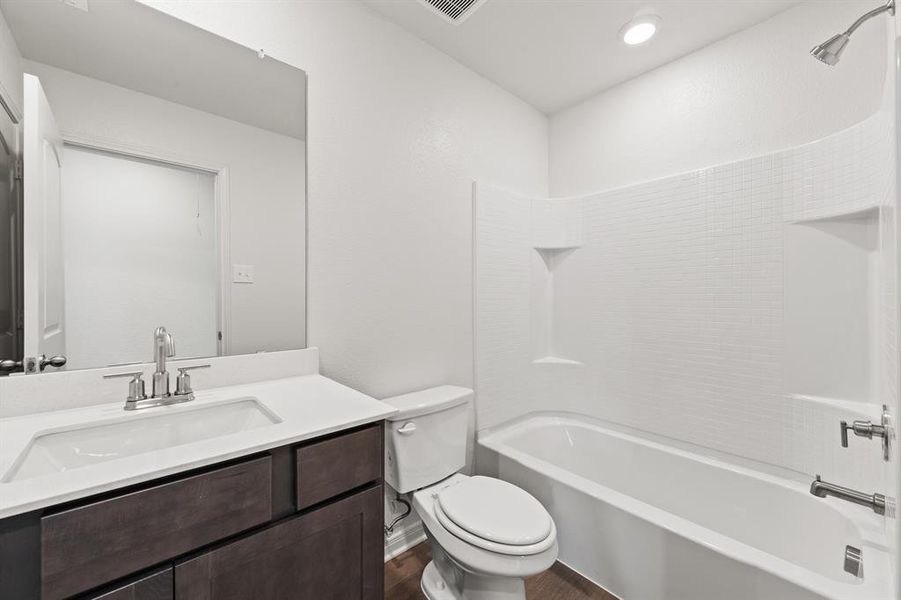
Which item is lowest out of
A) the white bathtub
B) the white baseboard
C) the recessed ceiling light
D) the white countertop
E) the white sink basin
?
the white baseboard

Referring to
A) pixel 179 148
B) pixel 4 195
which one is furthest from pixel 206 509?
pixel 179 148

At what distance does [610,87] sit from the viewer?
2234 millimetres

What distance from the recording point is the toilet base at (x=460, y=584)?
4.24 ft

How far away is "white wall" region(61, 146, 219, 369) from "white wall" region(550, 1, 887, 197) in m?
2.11

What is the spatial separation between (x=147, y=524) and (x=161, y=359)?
0.54 meters

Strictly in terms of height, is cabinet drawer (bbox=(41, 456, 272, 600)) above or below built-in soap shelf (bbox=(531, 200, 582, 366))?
below

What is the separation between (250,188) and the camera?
136 centimetres

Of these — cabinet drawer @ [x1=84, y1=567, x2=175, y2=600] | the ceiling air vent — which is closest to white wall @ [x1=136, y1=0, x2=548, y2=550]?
the ceiling air vent

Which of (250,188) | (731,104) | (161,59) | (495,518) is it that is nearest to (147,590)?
(495,518)

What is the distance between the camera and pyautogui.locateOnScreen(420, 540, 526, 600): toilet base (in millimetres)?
1293

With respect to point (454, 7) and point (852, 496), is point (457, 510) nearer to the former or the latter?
point (852, 496)

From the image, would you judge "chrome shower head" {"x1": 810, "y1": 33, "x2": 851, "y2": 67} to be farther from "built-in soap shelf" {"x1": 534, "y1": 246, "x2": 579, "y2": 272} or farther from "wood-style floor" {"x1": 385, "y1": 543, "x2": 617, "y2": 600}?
"wood-style floor" {"x1": 385, "y1": 543, "x2": 617, "y2": 600}

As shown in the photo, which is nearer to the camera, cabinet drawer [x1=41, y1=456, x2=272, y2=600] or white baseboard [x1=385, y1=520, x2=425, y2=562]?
cabinet drawer [x1=41, y1=456, x2=272, y2=600]

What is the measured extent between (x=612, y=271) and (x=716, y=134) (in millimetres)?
825
